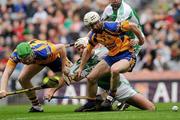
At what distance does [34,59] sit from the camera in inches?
589

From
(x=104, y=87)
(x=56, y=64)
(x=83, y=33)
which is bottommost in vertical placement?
(x=104, y=87)

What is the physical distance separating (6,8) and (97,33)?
10.4m

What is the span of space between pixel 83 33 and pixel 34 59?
27.1ft

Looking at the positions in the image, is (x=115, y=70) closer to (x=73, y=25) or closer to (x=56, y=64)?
(x=56, y=64)

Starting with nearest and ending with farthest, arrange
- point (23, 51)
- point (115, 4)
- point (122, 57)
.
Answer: point (23, 51) < point (122, 57) < point (115, 4)

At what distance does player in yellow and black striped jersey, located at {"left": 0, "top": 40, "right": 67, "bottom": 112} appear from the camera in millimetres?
14562

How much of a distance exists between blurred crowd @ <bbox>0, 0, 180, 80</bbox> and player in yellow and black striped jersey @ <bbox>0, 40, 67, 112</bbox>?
627cm

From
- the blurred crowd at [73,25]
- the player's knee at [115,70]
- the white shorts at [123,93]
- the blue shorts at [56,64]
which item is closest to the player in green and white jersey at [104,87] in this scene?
the white shorts at [123,93]

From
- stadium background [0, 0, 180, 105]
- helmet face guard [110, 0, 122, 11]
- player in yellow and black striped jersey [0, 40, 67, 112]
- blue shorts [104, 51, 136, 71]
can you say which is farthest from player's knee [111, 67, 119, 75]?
stadium background [0, 0, 180, 105]

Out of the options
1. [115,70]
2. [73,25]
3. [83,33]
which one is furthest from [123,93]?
[73,25]

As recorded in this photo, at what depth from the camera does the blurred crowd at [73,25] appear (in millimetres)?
21766

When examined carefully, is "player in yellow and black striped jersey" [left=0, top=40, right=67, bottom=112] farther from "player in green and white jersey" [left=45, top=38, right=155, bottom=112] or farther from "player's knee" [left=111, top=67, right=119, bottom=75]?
"player's knee" [left=111, top=67, right=119, bottom=75]

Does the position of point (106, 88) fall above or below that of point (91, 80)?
below

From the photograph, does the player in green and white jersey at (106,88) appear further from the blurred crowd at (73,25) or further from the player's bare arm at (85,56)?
the blurred crowd at (73,25)
